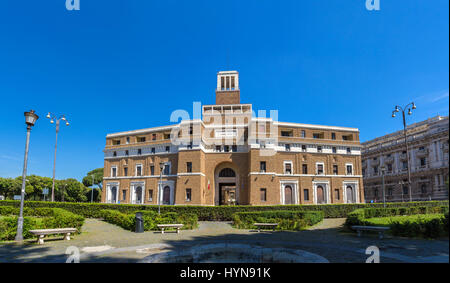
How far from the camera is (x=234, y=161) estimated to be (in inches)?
1484

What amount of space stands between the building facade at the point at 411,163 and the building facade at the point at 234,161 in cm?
734

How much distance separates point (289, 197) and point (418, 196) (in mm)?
25636

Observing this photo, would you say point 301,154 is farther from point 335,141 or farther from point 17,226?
point 17,226

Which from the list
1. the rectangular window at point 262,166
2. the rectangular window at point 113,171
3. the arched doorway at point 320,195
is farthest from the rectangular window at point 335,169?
the rectangular window at point 113,171

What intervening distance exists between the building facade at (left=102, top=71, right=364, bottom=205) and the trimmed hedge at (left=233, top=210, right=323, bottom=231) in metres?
15.3

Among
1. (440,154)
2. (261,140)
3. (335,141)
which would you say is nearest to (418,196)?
(440,154)

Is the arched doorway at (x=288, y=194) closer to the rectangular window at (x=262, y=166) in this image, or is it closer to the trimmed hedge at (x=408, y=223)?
the rectangular window at (x=262, y=166)

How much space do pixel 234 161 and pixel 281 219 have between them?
1993 centimetres

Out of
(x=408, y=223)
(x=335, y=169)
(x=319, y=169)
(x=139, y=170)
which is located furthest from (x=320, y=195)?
(x=408, y=223)

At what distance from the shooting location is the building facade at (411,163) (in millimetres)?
42438

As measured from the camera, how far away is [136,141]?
44.3 metres

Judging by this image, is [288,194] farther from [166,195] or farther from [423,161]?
[423,161]

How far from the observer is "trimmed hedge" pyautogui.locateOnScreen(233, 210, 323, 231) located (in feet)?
57.0
